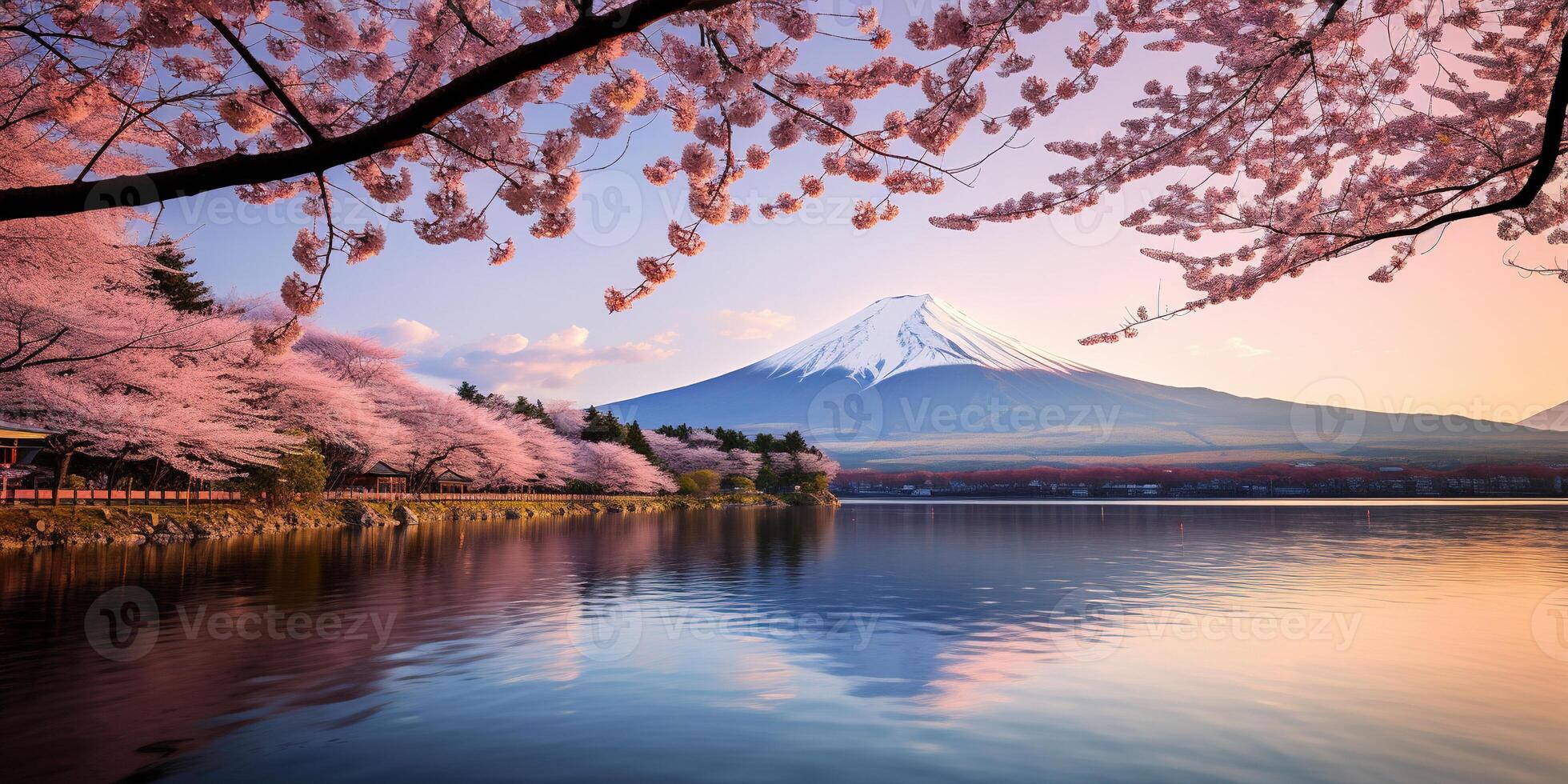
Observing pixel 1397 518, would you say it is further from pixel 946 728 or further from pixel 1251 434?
pixel 1251 434

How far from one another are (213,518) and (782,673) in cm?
2389

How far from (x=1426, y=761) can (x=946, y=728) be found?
9.18ft

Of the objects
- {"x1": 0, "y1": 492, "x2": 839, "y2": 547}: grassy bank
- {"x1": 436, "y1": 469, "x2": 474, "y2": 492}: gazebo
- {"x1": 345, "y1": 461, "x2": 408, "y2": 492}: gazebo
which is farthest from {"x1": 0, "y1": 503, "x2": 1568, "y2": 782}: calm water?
→ {"x1": 436, "y1": 469, "x2": 474, "y2": 492}: gazebo

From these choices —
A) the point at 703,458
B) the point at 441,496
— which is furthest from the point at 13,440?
the point at 703,458

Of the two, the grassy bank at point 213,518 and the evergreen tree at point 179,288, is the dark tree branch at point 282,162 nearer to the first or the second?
the grassy bank at point 213,518

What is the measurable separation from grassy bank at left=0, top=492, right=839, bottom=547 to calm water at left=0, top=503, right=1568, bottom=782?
4.95m

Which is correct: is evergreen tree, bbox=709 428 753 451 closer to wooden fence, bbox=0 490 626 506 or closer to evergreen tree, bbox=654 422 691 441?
evergreen tree, bbox=654 422 691 441

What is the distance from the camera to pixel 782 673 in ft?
24.5

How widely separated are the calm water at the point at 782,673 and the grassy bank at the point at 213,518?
4950 mm

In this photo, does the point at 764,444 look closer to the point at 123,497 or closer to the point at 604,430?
the point at 604,430

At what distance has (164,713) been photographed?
6.10 m

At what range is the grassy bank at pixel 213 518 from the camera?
19.4 m

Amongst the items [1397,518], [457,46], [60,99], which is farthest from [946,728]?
[1397,518]

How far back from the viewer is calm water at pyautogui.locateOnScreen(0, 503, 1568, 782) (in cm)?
520
